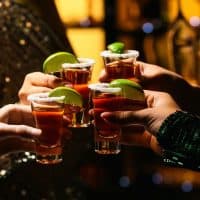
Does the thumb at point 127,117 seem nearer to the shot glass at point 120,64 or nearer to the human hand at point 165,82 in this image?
the shot glass at point 120,64

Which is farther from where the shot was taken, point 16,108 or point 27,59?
point 27,59

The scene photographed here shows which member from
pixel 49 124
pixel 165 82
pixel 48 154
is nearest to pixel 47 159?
pixel 48 154

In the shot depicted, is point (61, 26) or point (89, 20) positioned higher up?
point (61, 26)

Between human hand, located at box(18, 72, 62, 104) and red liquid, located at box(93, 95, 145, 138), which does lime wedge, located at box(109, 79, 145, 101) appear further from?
human hand, located at box(18, 72, 62, 104)

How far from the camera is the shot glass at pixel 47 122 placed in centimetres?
274

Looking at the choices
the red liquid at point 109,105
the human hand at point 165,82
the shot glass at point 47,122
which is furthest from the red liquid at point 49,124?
the human hand at point 165,82

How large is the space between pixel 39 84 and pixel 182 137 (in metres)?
0.66

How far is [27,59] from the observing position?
3.72 metres

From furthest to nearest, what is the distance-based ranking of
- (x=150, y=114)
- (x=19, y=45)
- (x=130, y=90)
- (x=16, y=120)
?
(x=19, y=45) → (x=16, y=120) → (x=130, y=90) → (x=150, y=114)

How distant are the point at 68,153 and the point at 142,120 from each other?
127cm

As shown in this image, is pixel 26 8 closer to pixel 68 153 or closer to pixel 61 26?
pixel 61 26

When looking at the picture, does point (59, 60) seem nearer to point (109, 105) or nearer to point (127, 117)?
point (109, 105)

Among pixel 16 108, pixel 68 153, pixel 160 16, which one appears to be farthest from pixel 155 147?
pixel 160 16

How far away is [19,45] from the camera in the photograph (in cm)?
374
